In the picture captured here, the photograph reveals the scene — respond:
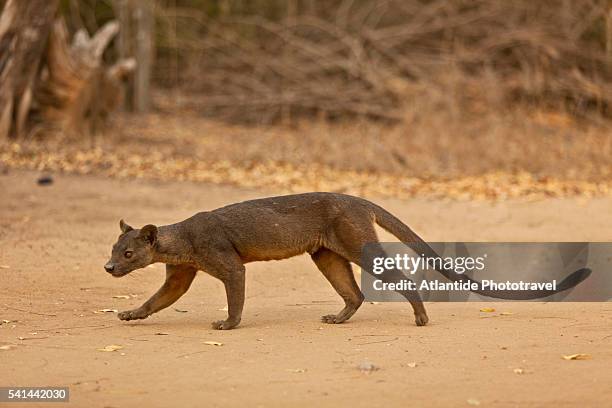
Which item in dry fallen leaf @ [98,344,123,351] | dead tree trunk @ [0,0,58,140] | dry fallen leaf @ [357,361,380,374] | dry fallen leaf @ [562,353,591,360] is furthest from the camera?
dead tree trunk @ [0,0,58,140]

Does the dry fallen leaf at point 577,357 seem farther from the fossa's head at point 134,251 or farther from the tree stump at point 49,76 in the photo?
the tree stump at point 49,76

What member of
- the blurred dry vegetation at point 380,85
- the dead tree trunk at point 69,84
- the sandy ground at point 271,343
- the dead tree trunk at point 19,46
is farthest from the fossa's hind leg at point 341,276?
the dead tree trunk at point 69,84

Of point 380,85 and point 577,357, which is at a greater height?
point 380,85

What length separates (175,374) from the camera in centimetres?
613

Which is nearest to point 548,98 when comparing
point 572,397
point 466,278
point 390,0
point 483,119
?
point 483,119

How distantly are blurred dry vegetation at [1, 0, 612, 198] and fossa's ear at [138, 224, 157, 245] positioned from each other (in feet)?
29.6

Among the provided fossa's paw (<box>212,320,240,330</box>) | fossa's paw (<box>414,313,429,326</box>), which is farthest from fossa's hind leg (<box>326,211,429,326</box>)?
fossa's paw (<box>212,320,240,330</box>)

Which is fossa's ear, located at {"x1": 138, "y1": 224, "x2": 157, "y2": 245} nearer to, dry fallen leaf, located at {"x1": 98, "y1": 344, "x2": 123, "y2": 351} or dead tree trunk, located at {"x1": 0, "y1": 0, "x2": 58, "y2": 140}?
dry fallen leaf, located at {"x1": 98, "y1": 344, "x2": 123, "y2": 351}

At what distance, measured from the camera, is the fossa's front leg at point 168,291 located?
25.3ft

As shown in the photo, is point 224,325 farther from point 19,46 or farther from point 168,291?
point 19,46

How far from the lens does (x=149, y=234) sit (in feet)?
24.8

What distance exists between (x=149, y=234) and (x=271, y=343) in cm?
129

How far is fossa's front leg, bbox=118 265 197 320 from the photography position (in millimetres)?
7727

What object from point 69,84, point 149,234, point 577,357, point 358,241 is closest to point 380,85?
point 69,84
